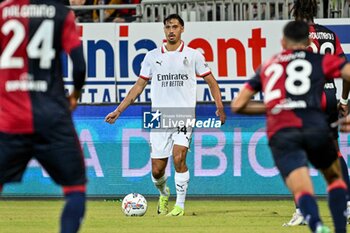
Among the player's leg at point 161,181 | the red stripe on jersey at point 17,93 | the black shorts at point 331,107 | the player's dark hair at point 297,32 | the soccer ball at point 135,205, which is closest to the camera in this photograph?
the red stripe on jersey at point 17,93

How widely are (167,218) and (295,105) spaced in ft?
16.8

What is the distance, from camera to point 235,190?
17.2 m

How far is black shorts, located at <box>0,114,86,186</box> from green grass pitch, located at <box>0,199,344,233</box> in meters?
3.70

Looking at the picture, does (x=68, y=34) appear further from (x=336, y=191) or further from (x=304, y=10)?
(x=304, y=10)

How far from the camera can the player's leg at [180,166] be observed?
15.0 meters

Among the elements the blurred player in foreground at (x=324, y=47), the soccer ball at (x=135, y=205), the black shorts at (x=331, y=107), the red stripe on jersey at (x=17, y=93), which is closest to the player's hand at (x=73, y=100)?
the red stripe on jersey at (x=17, y=93)

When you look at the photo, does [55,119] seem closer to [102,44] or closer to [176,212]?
[176,212]

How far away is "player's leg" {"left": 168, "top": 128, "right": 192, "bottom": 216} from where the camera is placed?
15016 mm

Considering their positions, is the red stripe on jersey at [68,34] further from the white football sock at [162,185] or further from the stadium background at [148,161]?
the stadium background at [148,161]

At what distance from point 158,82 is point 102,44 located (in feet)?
11.7

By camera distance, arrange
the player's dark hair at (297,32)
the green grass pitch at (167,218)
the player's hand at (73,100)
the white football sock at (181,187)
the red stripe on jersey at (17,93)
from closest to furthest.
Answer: the red stripe on jersey at (17,93), the player's hand at (73,100), the player's dark hair at (297,32), the green grass pitch at (167,218), the white football sock at (181,187)

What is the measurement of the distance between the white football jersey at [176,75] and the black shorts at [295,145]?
18.7ft

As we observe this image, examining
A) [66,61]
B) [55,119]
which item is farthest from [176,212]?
[55,119]

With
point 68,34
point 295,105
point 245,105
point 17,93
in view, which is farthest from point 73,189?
point 295,105
